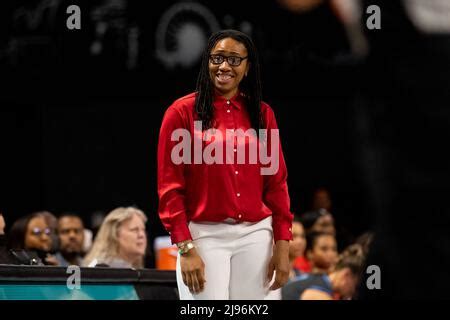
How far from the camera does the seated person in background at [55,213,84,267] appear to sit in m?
5.70

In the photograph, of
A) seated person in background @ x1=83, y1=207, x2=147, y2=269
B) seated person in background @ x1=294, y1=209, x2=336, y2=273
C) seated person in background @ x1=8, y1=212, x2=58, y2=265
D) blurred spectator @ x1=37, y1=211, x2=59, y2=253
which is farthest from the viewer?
seated person in background @ x1=294, y1=209, x2=336, y2=273

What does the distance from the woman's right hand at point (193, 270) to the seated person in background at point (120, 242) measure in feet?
7.44

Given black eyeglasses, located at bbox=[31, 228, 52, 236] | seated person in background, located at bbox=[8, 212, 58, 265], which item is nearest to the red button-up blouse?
seated person in background, located at bbox=[8, 212, 58, 265]

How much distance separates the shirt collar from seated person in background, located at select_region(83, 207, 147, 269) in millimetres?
2258

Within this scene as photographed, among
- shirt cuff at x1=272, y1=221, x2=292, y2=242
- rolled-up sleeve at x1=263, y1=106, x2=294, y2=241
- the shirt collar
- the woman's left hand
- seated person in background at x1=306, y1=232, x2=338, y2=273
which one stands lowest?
seated person in background at x1=306, y1=232, x2=338, y2=273

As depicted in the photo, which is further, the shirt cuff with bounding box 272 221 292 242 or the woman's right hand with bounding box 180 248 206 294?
the shirt cuff with bounding box 272 221 292 242

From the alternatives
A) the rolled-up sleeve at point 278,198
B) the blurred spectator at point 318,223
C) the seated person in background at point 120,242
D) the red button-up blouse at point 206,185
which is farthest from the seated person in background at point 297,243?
the red button-up blouse at point 206,185

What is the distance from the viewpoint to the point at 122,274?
3902 millimetres

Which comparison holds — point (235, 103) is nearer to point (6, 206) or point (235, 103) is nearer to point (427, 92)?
point (427, 92)

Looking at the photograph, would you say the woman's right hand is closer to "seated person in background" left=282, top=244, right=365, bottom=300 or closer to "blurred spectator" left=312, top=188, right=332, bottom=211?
"seated person in background" left=282, top=244, right=365, bottom=300

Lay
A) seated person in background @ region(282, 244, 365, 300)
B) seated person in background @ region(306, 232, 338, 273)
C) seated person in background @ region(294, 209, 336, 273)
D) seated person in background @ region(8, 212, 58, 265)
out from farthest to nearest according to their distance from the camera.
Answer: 1. seated person in background @ region(294, 209, 336, 273)
2. seated person in background @ region(306, 232, 338, 273)
3. seated person in background @ region(8, 212, 58, 265)
4. seated person in background @ region(282, 244, 365, 300)

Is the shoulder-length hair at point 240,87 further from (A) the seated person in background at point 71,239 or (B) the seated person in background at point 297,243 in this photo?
(A) the seated person in background at point 71,239

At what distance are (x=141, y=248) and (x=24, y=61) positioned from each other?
8.86 feet

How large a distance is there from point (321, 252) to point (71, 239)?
1.62 m
